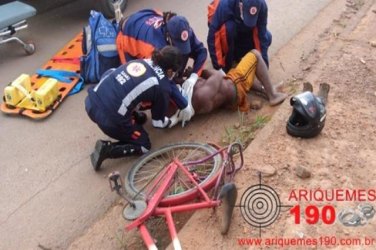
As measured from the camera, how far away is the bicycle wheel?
3504 mm

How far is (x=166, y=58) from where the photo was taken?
396cm

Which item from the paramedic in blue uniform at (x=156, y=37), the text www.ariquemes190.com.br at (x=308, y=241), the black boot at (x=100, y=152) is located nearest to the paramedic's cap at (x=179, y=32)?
the paramedic in blue uniform at (x=156, y=37)

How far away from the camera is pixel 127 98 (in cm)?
396

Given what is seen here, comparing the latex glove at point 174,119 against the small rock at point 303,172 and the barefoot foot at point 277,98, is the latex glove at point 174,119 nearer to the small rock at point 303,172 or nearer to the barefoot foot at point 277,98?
the barefoot foot at point 277,98

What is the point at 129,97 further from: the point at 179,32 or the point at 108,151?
the point at 179,32

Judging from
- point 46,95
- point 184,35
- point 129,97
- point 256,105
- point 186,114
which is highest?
point 184,35

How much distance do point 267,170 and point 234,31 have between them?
5.74 feet

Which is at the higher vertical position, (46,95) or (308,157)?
(46,95)

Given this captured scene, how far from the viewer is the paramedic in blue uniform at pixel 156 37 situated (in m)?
4.39

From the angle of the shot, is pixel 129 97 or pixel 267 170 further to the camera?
pixel 129 97

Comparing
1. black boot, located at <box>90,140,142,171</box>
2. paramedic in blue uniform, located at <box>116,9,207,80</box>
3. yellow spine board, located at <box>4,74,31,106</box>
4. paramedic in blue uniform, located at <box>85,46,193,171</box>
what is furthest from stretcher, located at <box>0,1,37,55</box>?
black boot, located at <box>90,140,142,171</box>

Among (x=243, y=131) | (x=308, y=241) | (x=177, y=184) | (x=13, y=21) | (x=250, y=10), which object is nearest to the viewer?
(x=308, y=241)

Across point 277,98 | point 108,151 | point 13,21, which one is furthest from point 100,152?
point 13,21

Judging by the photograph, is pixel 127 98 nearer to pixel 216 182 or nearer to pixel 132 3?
pixel 216 182
